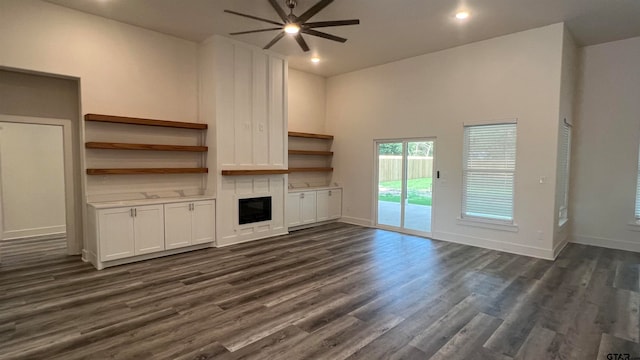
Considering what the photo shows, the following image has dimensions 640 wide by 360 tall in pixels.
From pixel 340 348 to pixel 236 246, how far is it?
3.53m

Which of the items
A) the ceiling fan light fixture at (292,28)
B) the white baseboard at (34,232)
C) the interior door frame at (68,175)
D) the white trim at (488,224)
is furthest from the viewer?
the white baseboard at (34,232)

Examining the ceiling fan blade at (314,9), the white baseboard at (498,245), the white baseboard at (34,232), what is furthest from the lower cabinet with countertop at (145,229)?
the white baseboard at (498,245)

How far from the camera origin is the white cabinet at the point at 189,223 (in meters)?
5.07

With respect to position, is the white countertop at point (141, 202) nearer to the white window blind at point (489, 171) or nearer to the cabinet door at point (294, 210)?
the cabinet door at point (294, 210)

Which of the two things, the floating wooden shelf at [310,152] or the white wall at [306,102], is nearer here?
the floating wooden shelf at [310,152]

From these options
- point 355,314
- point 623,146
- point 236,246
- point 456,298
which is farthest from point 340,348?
point 623,146

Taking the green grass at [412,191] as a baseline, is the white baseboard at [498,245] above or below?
below

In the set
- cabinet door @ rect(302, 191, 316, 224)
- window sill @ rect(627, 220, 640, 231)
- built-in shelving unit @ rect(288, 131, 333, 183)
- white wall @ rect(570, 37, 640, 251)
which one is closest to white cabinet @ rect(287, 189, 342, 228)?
cabinet door @ rect(302, 191, 316, 224)

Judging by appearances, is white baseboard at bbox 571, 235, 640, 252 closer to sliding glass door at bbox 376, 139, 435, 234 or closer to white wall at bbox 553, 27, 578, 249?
white wall at bbox 553, 27, 578, 249

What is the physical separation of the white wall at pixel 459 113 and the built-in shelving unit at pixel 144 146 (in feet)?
11.5

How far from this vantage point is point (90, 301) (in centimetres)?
347

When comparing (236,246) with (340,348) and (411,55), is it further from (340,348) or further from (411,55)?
(411,55)

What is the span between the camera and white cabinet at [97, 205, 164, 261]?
176 inches

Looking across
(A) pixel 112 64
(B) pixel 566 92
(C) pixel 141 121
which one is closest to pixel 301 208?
(C) pixel 141 121
